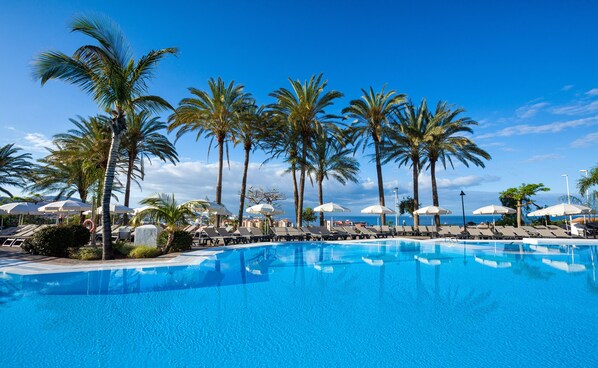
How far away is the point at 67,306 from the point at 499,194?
134 feet

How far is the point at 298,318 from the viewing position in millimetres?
5648

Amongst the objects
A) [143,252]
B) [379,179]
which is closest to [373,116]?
[379,179]

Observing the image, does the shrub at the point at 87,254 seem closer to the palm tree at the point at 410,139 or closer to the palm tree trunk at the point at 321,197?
the palm tree trunk at the point at 321,197

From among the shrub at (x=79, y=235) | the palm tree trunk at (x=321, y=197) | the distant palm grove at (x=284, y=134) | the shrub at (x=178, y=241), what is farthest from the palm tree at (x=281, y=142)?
the shrub at (x=79, y=235)

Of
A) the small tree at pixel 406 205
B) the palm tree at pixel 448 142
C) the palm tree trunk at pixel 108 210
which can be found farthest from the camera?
the small tree at pixel 406 205

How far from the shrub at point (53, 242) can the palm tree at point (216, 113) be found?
10.6m

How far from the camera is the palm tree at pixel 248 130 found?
22.8 m

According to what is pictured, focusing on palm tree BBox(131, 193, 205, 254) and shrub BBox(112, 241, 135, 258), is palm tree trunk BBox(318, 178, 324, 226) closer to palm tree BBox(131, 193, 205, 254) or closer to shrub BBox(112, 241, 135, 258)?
palm tree BBox(131, 193, 205, 254)

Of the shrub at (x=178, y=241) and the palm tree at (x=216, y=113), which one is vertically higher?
the palm tree at (x=216, y=113)

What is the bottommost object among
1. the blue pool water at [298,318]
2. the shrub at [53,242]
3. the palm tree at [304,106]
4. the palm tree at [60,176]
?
the blue pool water at [298,318]

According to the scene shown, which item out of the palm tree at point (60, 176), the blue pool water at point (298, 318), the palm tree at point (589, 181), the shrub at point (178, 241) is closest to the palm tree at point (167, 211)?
the shrub at point (178, 241)

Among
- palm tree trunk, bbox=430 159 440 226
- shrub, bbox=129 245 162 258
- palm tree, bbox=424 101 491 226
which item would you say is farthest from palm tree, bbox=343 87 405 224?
shrub, bbox=129 245 162 258

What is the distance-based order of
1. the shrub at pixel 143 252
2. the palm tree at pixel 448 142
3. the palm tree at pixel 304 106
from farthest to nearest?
the palm tree at pixel 448 142
the palm tree at pixel 304 106
the shrub at pixel 143 252

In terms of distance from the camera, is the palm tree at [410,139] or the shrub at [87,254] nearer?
the shrub at [87,254]
